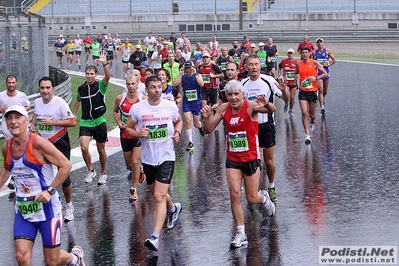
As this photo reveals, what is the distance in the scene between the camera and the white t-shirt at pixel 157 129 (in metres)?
9.28

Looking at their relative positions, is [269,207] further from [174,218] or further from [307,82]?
[307,82]

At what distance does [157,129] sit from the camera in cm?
930

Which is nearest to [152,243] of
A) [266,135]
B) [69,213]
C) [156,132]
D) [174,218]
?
[174,218]

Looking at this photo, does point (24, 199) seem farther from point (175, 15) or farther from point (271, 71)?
point (175, 15)

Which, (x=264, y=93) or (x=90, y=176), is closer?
(x=264, y=93)

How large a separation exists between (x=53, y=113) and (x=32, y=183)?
3.48 metres

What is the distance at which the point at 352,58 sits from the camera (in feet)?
148

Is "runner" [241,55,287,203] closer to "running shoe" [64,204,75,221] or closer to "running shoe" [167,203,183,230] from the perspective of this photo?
"running shoe" [167,203,183,230]

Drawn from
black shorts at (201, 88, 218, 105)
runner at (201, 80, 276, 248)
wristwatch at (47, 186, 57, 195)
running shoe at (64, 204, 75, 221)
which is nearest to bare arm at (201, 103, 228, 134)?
runner at (201, 80, 276, 248)

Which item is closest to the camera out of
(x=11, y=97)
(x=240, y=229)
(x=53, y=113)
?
(x=240, y=229)

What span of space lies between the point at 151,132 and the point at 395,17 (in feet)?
152

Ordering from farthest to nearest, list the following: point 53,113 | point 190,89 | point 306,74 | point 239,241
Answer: point 306,74, point 190,89, point 53,113, point 239,241

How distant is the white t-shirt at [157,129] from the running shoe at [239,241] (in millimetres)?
1229

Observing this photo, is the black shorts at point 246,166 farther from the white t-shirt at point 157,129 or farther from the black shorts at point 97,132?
the black shorts at point 97,132
